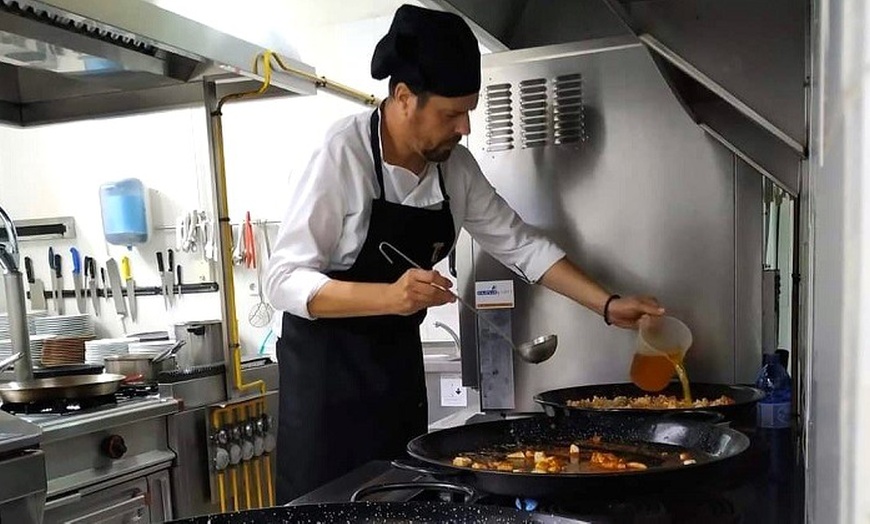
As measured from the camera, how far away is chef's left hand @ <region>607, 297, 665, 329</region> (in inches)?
61.5

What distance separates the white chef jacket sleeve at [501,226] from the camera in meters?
1.69

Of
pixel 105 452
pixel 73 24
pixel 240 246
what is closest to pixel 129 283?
pixel 240 246

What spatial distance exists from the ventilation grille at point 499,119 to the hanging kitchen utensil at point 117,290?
2.29 metres

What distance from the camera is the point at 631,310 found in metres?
1.57

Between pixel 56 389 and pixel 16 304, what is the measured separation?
0.32 m

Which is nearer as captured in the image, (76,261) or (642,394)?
(642,394)

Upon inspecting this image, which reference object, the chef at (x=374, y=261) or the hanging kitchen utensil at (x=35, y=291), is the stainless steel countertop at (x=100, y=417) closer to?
the chef at (x=374, y=261)

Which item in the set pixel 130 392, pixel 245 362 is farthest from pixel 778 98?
pixel 245 362

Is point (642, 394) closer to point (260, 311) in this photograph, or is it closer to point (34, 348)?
point (34, 348)

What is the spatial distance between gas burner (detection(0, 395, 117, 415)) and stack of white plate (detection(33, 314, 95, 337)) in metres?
0.77

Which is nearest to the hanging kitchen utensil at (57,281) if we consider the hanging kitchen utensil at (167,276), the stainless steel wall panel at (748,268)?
the hanging kitchen utensil at (167,276)

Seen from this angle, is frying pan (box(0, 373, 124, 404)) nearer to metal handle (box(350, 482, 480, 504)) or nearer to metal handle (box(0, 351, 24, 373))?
metal handle (box(0, 351, 24, 373))

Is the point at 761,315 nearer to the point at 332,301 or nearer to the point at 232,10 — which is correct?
the point at 332,301

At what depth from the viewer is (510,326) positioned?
1813 mm
